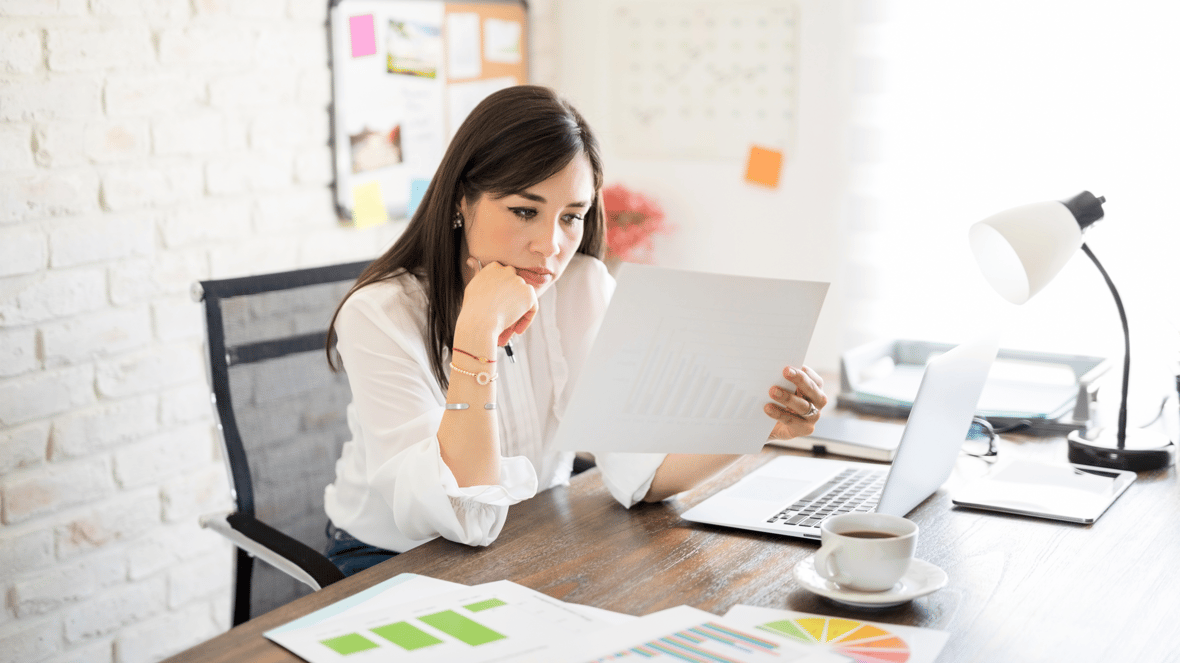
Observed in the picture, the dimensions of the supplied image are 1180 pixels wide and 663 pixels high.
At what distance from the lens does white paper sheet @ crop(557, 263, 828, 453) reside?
1074 millimetres

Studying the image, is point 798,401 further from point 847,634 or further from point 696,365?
point 847,634

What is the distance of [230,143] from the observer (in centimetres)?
211

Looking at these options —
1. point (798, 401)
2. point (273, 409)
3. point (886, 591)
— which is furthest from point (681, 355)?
point (273, 409)

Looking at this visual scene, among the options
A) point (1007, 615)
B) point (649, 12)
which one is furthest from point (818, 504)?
point (649, 12)

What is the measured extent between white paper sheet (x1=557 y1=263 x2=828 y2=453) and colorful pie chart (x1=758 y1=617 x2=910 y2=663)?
0.28 m

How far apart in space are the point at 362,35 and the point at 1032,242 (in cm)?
163

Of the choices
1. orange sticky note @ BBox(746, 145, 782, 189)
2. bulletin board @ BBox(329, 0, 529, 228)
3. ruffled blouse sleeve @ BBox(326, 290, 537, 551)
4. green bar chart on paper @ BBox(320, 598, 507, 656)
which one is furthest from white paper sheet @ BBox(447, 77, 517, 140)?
green bar chart on paper @ BBox(320, 598, 507, 656)

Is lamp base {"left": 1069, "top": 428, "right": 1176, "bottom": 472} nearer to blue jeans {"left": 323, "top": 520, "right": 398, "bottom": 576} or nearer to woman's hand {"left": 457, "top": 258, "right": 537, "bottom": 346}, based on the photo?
woman's hand {"left": 457, "top": 258, "right": 537, "bottom": 346}

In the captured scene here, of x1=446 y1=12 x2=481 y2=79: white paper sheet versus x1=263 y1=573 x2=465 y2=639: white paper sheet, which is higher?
x1=446 y1=12 x2=481 y2=79: white paper sheet

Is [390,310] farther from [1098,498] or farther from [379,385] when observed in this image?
[1098,498]

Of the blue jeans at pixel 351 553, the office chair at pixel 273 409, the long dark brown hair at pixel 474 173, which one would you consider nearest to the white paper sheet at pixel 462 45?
the office chair at pixel 273 409

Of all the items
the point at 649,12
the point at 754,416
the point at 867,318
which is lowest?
the point at 867,318

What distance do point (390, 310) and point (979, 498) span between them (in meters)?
0.80

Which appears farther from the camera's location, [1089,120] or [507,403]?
[1089,120]
